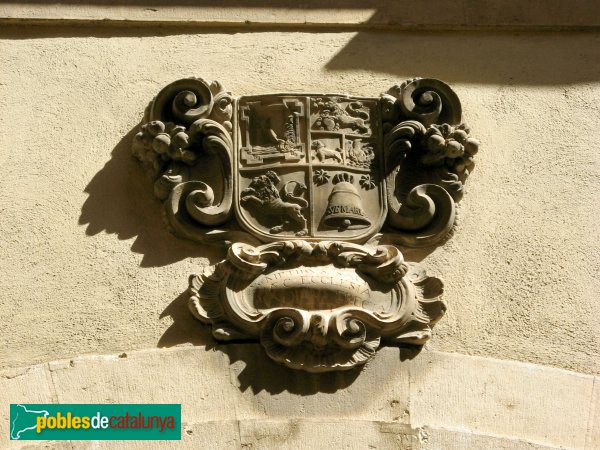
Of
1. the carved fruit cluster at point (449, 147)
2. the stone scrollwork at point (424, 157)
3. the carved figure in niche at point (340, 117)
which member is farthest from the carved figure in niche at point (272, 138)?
Result: the carved fruit cluster at point (449, 147)

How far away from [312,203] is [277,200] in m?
0.14

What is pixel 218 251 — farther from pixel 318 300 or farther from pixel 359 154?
pixel 359 154

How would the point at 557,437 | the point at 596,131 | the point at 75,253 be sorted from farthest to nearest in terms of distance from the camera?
1. the point at 596,131
2. the point at 75,253
3. the point at 557,437

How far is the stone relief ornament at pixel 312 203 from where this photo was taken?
4641 mm

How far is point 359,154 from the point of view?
501cm

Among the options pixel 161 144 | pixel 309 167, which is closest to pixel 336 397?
pixel 309 167

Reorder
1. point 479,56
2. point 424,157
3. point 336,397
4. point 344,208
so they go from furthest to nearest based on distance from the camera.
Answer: point 479,56 → point 424,157 → point 344,208 → point 336,397

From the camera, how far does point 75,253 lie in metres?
4.84

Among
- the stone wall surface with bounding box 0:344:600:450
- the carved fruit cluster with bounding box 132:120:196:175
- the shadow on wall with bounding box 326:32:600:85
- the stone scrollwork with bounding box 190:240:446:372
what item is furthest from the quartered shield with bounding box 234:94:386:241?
the stone wall surface with bounding box 0:344:600:450

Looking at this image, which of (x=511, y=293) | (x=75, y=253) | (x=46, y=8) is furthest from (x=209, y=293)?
(x=46, y=8)

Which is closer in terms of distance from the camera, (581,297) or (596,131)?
(581,297)

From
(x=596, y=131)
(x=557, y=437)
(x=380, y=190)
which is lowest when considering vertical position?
(x=557, y=437)

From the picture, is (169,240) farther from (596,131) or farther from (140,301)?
(596,131)

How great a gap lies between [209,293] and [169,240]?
31cm
